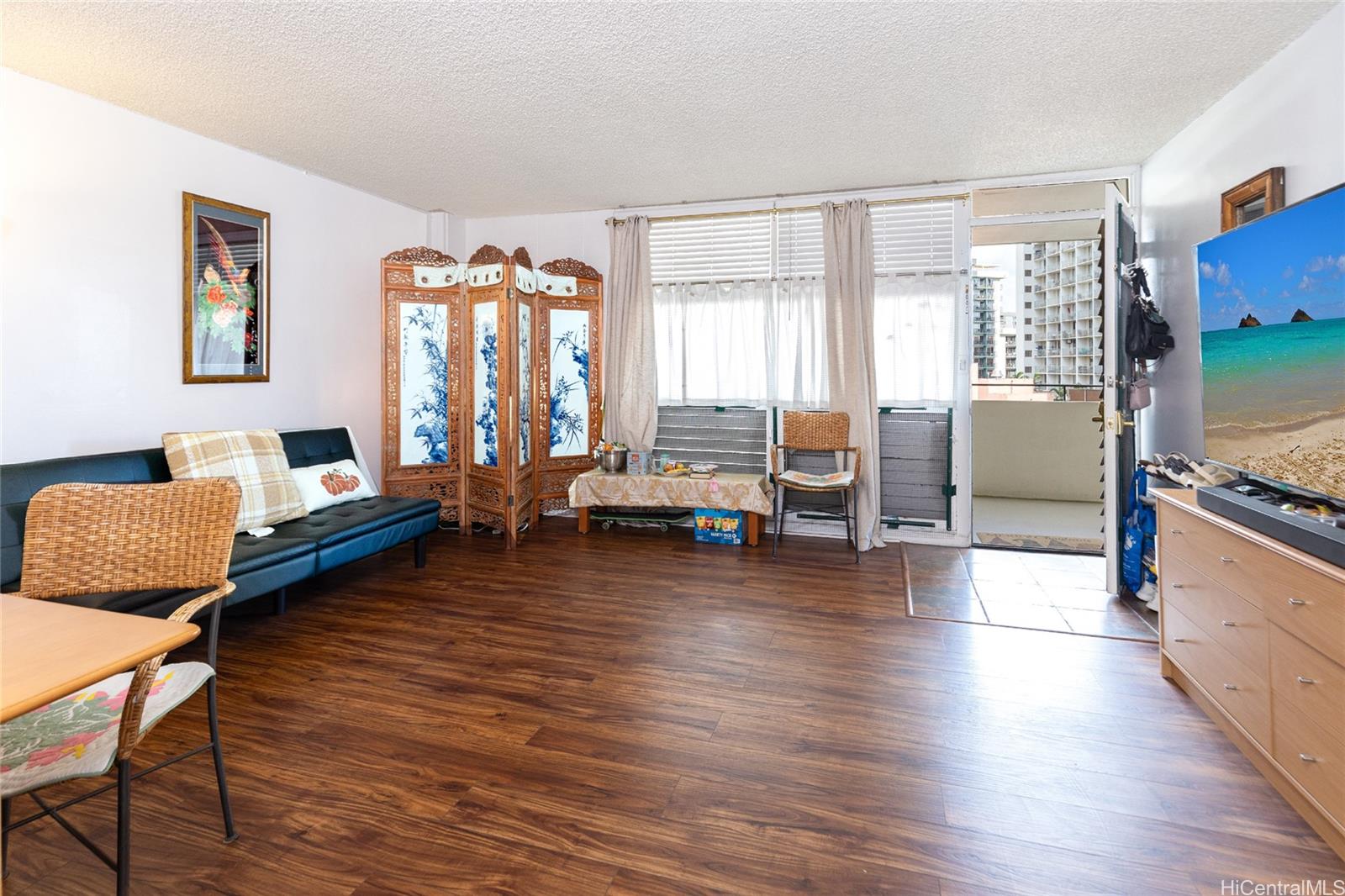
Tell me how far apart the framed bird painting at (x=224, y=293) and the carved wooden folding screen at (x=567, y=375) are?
1.87 metres

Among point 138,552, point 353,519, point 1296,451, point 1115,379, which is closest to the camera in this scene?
point 138,552

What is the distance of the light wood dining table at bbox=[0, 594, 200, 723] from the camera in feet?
3.39

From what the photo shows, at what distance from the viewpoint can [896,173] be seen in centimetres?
452

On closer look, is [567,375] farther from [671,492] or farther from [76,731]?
[76,731]

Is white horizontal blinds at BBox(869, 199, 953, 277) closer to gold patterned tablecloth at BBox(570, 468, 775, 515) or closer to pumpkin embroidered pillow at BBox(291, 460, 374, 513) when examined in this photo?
gold patterned tablecloth at BBox(570, 468, 775, 515)

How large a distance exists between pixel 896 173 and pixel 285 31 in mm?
3602

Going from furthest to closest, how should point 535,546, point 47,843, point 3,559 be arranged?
point 535,546 < point 3,559 < point 47,843

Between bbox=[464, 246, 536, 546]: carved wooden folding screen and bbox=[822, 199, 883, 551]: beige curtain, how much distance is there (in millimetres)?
2295

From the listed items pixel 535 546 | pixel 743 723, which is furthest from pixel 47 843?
pixel 535 546

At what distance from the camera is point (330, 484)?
13.2 ft

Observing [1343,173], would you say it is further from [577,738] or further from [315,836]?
[315,836]

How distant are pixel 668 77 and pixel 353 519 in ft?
9.32

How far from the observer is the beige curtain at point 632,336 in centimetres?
537

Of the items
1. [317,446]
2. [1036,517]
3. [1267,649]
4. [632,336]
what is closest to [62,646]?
[1267,649]
